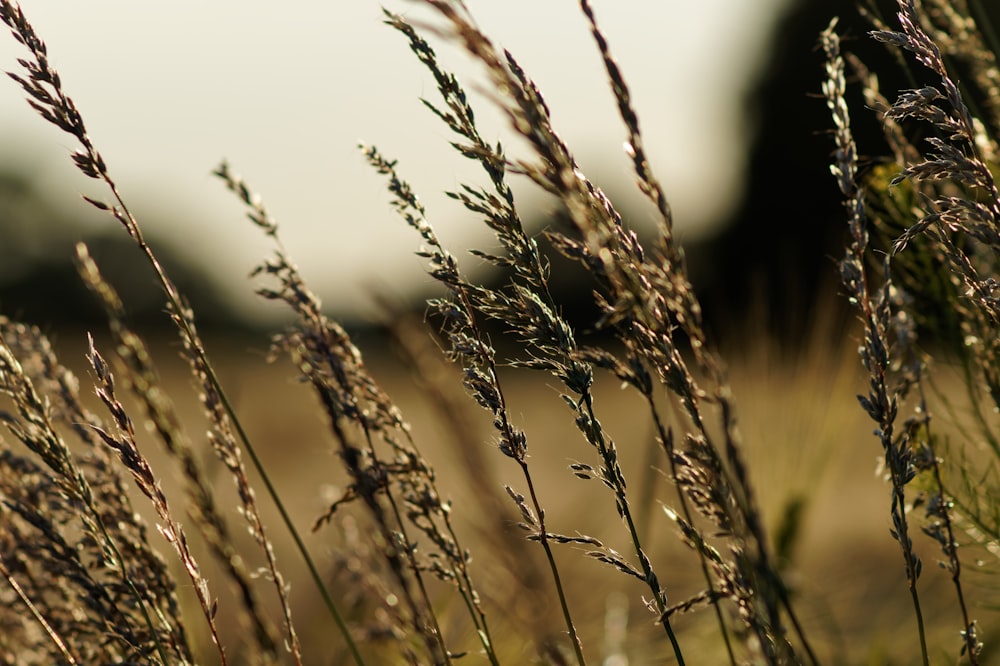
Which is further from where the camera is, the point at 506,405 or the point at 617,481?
the point at 506,405

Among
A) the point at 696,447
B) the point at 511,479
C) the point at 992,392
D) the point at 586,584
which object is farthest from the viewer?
the point at 511,479

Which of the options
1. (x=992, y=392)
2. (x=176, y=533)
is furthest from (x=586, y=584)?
(x=176, y=533)

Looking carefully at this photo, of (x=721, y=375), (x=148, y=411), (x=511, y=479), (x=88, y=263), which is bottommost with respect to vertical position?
(x=721, y=375)

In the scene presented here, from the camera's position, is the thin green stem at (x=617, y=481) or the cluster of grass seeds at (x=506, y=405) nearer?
the cluster of grass seeds at (x=506, y=405)

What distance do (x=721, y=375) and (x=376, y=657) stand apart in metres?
1.91

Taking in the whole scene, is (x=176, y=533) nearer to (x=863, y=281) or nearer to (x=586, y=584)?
(x=863, y=281)

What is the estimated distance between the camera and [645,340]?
3.08 ft

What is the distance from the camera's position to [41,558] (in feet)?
4.73

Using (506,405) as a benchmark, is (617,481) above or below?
below

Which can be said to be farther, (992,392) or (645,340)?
(992,392)

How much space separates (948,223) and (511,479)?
531 cm

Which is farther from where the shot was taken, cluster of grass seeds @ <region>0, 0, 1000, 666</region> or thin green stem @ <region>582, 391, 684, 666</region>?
thin green stem @ <region>582, 391, 684, 666</region>

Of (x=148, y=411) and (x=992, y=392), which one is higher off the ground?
(x=148, y=411)

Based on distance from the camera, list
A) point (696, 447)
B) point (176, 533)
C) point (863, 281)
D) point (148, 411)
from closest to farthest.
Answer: point (696, 447) < point (863, 281) < point (176, 533) < point (148, 411)
